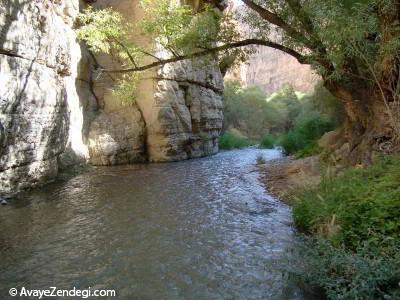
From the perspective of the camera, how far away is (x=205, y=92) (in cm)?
2706

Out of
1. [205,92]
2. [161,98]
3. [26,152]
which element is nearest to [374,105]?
[26,152]

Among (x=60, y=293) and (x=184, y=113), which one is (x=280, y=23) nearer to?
(x=60, y=293)

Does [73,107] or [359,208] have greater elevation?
[73,107]

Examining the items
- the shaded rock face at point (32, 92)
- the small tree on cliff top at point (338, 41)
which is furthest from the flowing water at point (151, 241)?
the small tree on cliff top at point (338, 41)

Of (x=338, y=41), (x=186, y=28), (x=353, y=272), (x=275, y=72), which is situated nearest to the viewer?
(x=353, y=272)

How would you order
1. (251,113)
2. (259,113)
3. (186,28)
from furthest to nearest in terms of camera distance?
(259,113), (251,113), (186,28)

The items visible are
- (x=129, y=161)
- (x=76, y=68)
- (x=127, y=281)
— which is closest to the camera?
(x=127, y=281)

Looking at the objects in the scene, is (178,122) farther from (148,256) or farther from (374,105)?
(148,256)

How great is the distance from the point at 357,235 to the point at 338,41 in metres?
4.32

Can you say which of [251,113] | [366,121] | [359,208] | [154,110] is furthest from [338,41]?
[251,113]

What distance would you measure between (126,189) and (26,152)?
352 centimetres

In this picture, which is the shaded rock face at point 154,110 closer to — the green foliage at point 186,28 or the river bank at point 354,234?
the green foliage at point 186,28

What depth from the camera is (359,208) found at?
17.5 feet

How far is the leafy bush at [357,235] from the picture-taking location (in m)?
3.85
